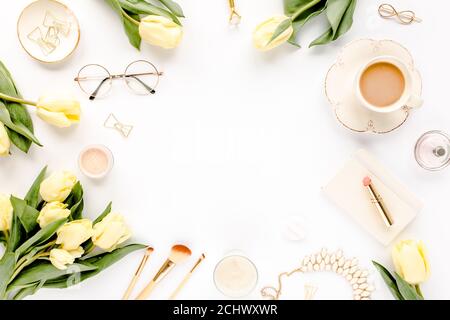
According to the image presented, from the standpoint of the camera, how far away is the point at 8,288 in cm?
110

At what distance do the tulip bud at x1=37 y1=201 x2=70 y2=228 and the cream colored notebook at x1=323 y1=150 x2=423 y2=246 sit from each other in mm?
603

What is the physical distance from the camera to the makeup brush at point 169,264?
1.20 metres

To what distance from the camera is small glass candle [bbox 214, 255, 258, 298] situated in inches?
46.9

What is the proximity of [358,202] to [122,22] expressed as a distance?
701mm

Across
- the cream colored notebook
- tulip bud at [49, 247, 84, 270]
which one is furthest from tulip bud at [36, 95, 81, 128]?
the cream colored notebook

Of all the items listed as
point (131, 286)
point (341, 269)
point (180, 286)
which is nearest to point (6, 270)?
point (131, 286)

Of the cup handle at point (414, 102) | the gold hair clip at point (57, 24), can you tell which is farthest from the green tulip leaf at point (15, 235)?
the cup handle at point (414, 102)

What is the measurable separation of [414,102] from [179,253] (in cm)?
64

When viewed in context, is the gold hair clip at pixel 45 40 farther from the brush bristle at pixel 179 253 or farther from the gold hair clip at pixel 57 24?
the brush bristle at pixel 179 253

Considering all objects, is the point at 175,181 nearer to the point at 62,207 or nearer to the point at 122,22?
the point at 62,207

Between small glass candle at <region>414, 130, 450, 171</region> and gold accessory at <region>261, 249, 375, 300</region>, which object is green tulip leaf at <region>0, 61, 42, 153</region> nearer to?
gold accessory at <region>261, 249, 375, 300</region>

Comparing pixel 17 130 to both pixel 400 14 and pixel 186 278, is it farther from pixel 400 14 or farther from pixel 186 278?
pixel 400 14

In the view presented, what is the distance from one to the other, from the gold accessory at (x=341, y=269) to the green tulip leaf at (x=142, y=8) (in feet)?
2.16
